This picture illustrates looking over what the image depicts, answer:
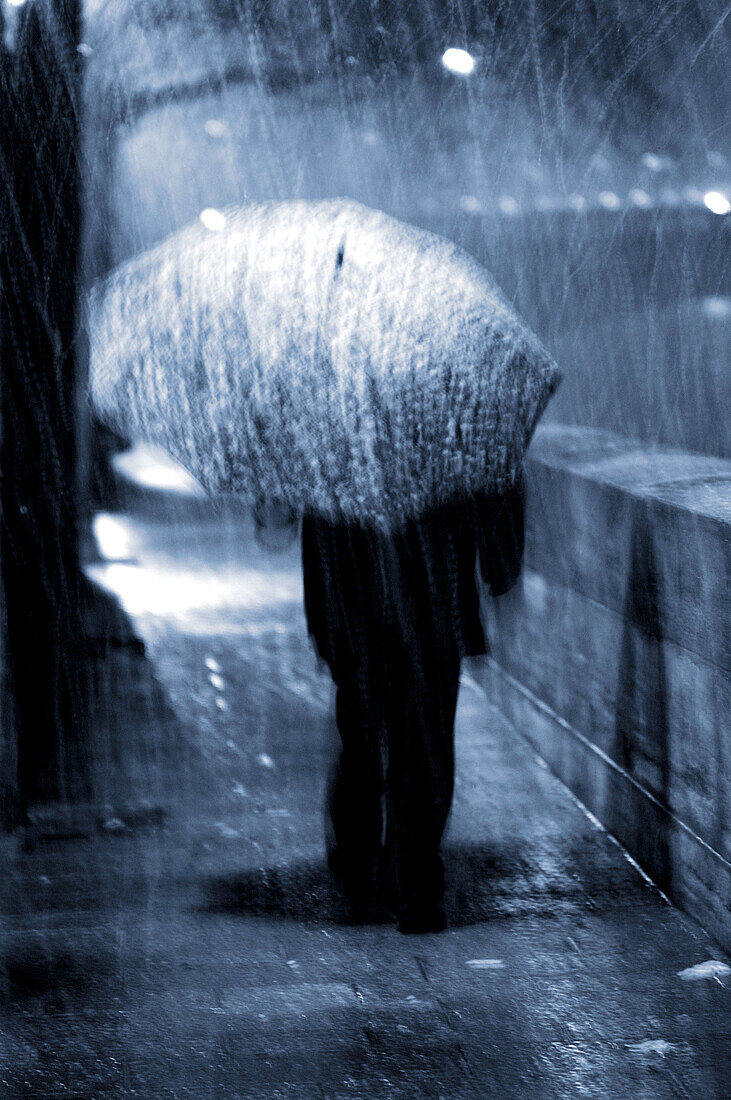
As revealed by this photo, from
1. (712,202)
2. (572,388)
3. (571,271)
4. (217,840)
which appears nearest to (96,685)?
(217,840)

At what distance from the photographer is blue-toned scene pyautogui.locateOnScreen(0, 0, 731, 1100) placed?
312 cm

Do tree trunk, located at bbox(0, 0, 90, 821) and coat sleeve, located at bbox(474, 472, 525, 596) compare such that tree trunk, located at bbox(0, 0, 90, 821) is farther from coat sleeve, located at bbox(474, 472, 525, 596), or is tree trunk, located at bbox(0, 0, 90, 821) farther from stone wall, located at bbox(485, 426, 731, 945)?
stone wall, located at bbox(485, 426, 731, 945)

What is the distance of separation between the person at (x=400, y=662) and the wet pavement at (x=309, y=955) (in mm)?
178

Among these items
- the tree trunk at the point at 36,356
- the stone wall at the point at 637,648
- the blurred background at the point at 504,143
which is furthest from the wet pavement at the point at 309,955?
the blurred background at the point at 504,143

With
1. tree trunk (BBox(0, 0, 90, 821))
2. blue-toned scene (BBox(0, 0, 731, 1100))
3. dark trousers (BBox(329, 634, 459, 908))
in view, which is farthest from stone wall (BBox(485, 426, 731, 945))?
tree trunk (BBox(0, 0, 90, 821))

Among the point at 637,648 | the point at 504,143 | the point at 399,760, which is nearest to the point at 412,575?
the point at 399,760

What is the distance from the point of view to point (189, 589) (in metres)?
8.88

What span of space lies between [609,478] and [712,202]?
3303cm

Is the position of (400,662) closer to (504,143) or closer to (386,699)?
(386,699)

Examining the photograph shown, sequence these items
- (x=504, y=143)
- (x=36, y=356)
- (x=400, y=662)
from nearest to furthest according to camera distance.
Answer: (x=400, y=662) → (x=36, y=356) → (x=504, y=143)

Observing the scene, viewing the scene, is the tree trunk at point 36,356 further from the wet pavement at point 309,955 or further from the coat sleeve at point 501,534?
the coat sleeve at point 501,534

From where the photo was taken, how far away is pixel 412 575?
140 inches

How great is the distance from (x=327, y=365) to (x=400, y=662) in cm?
101

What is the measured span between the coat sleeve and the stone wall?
0.54 m
